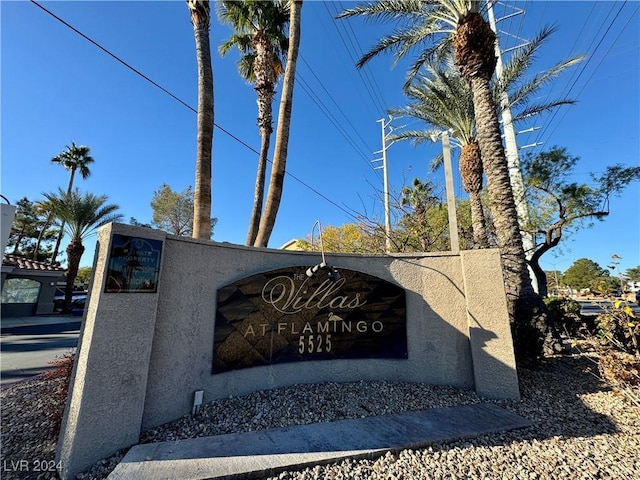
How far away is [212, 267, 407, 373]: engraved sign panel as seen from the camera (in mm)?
4148

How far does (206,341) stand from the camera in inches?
153

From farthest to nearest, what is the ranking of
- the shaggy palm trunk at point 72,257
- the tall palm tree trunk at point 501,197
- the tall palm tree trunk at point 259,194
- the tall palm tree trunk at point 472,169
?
1. the shaggy palm trunk at point 72,257
2. the tall palm tree trunk at point 472,169
3. the tall palm tree trunk at point 259,194
4. the tall palm tree trunk at point 501,197

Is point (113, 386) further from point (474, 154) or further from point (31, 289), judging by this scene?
point (31, 289)

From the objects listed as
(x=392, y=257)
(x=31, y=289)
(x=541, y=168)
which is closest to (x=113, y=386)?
(x=392, y=257)

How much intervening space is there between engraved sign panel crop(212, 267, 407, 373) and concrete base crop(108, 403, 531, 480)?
117cm

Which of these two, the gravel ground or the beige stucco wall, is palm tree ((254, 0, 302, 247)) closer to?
the beige stucco wall

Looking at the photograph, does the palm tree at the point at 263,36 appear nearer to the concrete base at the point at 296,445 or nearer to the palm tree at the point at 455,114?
the palm tree at the point at 455,114

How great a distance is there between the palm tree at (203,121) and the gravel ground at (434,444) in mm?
3930

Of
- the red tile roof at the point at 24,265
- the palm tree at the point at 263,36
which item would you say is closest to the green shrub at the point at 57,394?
the palm tree at the point at 263,36

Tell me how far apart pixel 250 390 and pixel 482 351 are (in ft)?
12.9

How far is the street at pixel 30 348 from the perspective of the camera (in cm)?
652

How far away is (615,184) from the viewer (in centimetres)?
1041

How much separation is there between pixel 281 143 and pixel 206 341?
595 cm

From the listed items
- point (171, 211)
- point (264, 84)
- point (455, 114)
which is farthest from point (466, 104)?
point (171, 211)
